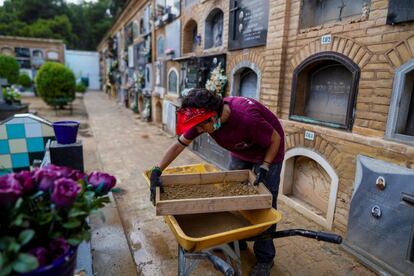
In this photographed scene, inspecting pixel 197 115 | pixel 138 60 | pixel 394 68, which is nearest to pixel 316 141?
pixel 394 68

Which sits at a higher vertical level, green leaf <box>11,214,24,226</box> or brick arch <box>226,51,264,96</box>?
brick arch <box>226,51,264,96</box>

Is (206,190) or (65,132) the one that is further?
(65,132)

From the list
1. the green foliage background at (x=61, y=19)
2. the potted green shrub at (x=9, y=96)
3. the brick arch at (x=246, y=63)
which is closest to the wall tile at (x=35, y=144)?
the brick arch at (x=246, y=63)

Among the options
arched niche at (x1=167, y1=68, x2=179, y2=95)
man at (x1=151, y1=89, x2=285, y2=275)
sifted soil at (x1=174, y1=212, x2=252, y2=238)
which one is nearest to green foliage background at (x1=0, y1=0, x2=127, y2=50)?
arched niche at (x1=167, y1=68, x2=179, y2=95)

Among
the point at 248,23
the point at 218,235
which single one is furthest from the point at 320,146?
the point at 248,23

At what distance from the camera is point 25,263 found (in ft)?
2.97

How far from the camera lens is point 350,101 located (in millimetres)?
2814

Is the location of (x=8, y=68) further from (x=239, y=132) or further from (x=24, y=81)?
(x=239, y=132)

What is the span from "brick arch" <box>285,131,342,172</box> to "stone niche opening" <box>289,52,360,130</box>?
0.64ft

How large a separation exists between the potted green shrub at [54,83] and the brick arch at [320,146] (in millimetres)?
10557

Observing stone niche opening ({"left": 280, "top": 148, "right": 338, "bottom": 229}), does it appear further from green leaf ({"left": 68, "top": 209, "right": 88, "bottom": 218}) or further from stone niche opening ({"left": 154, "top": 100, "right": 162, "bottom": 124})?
stone niche opening ({"left": 154, "top": 100, "right": 162, "bottom": 124})

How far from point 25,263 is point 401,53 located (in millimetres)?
2855

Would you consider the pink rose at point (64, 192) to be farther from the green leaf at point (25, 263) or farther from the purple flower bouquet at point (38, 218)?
the green leaf at point (25, 263)

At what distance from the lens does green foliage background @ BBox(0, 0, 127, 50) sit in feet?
92.0
